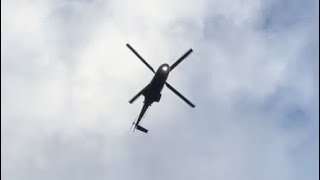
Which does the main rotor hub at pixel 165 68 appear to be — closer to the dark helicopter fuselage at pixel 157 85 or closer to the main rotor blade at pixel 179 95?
the dark helicopter fuselage at pixel 157 85

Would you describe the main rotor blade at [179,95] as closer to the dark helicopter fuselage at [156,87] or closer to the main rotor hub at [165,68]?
the dark helicopter fuselage at [156,87]

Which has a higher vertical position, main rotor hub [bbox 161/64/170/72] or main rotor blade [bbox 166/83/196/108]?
main rotor hub [bbox 161/64/170/72]

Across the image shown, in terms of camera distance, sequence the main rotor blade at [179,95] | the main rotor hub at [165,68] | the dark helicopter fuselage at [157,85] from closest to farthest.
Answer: the main rotor hub at [165,68], the dark helicopter fuselage at [157,85], the main rotor blade at [179,95]

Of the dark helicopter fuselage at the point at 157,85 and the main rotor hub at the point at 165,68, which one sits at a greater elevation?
the main rotor hub at the point at 165,68

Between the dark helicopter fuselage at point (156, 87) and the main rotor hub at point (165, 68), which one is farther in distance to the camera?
the dark helicopter fuselage at point (156, 87)

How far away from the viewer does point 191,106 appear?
106 meters

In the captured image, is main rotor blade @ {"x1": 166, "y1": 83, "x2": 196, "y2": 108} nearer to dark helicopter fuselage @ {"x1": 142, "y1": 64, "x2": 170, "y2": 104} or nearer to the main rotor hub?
dark helicopter fuselage @ {"x1": 142, "y1": 64, "x2": 170, "y2": 104}

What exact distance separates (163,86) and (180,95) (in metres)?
3.15

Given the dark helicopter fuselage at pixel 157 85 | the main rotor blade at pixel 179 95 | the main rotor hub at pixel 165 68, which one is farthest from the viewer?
the main rotor blade at pixel 179 95

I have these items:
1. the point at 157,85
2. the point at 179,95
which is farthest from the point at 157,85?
the point at 179,95

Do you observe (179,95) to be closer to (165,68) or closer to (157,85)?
(157,85)

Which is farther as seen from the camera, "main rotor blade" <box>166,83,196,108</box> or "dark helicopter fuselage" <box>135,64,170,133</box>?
"main rotor blade" <box>166,83,196,108</box>

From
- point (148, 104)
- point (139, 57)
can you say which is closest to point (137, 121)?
point (148, 104)

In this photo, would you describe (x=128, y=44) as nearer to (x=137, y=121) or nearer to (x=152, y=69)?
(x=152, y=69)
